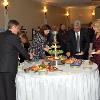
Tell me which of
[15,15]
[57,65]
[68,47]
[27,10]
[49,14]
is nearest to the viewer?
[57,65]

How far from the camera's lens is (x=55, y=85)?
146 inches

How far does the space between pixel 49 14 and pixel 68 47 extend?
8.50 metres

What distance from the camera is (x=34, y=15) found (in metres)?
11.5

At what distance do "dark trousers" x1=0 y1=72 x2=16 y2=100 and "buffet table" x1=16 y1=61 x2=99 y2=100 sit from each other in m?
0.09

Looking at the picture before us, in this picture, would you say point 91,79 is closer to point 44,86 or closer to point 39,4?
point 44,86

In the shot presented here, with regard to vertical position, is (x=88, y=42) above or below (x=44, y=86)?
above

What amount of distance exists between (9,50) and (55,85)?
0.79 m

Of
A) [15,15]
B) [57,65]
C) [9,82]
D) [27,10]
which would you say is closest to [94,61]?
[57,65]

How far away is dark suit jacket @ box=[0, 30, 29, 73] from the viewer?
3.82 m

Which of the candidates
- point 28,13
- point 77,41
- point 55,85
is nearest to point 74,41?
point 77,41

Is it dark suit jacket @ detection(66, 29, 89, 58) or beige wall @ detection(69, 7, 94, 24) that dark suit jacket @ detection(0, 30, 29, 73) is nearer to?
dark suit jacket @ detection(66, 29, 89, 58)

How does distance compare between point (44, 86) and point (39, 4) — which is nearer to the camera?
point (44, 86)

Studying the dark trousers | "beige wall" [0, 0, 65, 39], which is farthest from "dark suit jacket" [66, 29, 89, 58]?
"beige wall" [0, 0, 65, 39]

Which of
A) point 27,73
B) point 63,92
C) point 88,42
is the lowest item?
point 63,92
